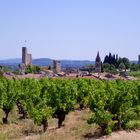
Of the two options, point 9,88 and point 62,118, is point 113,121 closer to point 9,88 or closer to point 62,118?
point 62,118

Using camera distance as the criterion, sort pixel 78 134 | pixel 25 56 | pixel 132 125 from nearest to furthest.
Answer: pixel 78 134, pixel 132 125, pixel 25 56

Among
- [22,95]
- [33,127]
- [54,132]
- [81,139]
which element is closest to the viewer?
[81,139]

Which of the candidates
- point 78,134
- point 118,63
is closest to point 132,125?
point 78,134

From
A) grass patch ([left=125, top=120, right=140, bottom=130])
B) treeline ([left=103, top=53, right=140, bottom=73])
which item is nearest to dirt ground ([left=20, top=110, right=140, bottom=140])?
grass patch ([left=125, top=120, right=140, bottom=130])

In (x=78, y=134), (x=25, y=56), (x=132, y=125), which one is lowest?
(x=78, y=134)

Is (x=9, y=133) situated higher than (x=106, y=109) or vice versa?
(x=106, y=109)

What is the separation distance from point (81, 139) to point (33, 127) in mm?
4513

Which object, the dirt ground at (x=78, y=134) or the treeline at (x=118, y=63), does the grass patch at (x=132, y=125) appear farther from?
the treeline at (x=118, y=63)

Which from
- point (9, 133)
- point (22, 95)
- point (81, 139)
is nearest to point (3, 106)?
point (22, 95)

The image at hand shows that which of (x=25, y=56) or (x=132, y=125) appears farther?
(x=25, y=56)

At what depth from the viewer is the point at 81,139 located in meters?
19.6

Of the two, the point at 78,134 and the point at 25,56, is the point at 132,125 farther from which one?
the point at 25,56

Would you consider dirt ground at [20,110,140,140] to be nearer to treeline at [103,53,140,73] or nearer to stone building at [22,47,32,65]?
treeline at [103,53,140,73]

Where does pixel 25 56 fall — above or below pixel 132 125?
above
